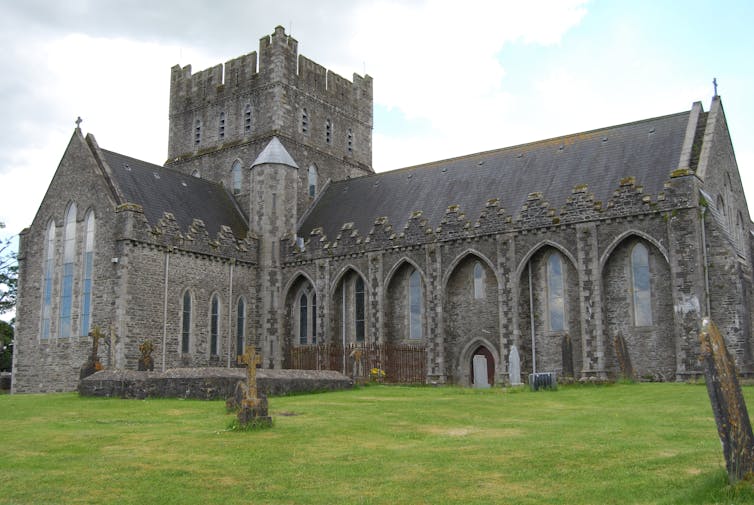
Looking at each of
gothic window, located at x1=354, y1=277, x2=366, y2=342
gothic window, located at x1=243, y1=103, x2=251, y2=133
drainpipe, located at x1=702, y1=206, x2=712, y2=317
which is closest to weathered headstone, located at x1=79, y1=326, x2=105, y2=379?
gothic window, located at x1=354, y1=277, x2=366, y2=342

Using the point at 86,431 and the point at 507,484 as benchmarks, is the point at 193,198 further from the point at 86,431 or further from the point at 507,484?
the point at 507,484

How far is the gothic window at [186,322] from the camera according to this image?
3615 cm

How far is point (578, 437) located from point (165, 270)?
25275mm

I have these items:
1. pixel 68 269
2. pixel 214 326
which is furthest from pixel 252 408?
pixel 68 269

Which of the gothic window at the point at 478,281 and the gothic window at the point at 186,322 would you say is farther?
the gothic window at the point at 186,322

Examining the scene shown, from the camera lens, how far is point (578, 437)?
45.8 ft

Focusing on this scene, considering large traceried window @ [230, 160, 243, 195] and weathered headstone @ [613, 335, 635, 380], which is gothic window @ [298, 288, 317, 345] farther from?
weathered headstone @ [613, 335, 635, 380]

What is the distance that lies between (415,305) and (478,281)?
344cm

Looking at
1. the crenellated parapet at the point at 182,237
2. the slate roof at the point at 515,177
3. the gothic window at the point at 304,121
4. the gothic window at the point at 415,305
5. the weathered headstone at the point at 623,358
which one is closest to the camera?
the weathered headstone at the point at 623,358

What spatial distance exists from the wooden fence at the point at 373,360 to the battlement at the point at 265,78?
644 inches

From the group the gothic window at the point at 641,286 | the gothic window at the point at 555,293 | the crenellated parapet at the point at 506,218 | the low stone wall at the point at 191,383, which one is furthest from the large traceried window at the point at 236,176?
the gothic window at the point at 641,286

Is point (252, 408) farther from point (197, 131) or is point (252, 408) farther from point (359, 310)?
point (197, 131)

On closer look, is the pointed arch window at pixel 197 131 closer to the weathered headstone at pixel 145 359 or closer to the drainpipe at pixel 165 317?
the drainpipe at pixel 165 317

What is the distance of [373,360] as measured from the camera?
118 feet
